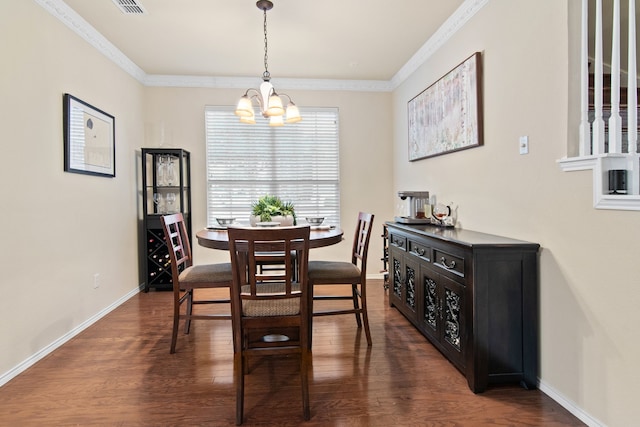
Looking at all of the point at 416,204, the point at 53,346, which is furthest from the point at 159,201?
the point at 416,204

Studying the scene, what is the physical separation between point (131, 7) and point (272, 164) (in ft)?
7.70

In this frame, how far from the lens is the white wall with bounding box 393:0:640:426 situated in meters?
1.62

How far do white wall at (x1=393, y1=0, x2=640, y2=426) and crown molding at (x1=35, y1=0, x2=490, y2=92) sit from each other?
29 centimetres

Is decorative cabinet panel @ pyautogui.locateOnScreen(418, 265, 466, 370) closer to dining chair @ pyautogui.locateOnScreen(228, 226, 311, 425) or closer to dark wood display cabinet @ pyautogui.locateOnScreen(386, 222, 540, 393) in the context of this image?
dark wood display cabinet @ pyautogui.locateOnScreen(386, 222, 540, 393)

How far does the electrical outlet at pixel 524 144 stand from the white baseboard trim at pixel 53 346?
3495 mm

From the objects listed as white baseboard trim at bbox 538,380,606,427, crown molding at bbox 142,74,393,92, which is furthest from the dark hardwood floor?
crown molding at bbox 142,74,393,92

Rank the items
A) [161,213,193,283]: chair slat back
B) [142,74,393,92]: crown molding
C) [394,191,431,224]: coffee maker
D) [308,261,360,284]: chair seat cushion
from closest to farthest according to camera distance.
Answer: [161,213,193,283]: chair slat back < [308,261,360,284]: chair seat cushion < [394,191,431,224]: coffee maker < [142,74,393,92]: crown molding

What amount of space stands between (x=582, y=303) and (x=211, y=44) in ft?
12.2

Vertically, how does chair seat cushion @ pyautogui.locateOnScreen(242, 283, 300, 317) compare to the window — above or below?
below

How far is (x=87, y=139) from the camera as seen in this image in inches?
129

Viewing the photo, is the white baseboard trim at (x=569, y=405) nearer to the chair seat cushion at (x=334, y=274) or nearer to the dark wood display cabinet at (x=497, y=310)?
the dark wood display cabinet at (x=497, y=310)

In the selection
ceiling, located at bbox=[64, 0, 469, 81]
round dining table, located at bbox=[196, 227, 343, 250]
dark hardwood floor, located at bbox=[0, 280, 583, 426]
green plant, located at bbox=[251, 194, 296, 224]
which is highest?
ceiling, located at bbox=[64, 0, 469, 81]

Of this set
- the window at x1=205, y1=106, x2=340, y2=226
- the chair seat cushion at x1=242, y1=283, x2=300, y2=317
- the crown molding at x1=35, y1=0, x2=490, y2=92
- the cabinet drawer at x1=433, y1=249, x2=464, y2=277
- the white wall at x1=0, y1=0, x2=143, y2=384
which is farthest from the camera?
the window at x1=205, y1=106, x2=340, y2=226

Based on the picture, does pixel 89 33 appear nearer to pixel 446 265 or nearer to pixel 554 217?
pixel 446 265
